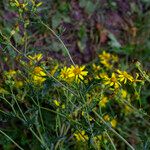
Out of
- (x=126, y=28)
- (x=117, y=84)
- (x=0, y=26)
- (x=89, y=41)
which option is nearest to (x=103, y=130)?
(x=117, y=84)

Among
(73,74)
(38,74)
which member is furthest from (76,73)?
(38,74)

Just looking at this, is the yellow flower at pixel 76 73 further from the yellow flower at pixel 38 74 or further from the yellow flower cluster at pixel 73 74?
the yellow flower at pixel 38 74

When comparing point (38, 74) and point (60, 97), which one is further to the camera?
point (60, 97)

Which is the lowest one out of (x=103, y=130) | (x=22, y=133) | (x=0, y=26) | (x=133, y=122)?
(x=133, y=122)

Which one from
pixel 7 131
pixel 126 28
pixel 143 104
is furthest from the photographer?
pixel 126 28

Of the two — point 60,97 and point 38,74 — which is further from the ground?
point 38,74

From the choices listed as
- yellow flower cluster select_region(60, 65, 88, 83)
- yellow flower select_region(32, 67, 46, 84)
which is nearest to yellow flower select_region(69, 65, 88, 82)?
yellow flower cluster select_region(60, 65, 88, 83)

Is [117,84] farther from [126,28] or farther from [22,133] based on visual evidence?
[126,28]

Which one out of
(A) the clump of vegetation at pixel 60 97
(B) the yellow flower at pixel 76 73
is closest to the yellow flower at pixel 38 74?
(A) the clump of vegetation at pixel 60 97

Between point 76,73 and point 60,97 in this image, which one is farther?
point 60,97

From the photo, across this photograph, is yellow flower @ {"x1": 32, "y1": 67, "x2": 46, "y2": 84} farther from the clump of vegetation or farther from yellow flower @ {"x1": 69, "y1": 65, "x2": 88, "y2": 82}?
yellow flower @ {"x1": 69, "y1": 65, "x2": 88, "y2": 82}

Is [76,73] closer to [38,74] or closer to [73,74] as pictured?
[73,74]
